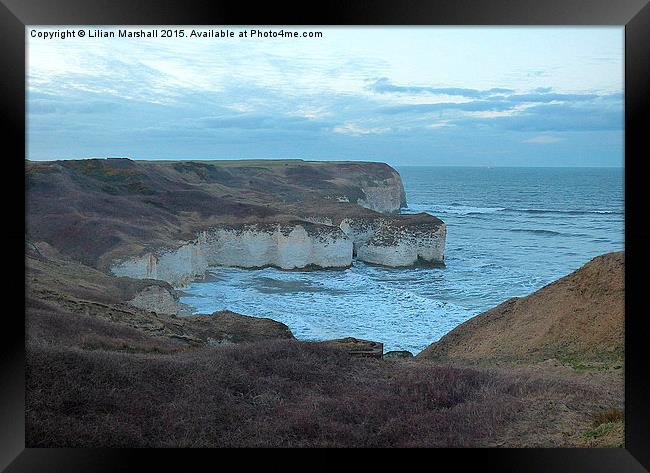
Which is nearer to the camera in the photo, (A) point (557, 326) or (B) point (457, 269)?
(A) point (557, 326)

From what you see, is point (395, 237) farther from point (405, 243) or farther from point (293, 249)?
point (293, 249)

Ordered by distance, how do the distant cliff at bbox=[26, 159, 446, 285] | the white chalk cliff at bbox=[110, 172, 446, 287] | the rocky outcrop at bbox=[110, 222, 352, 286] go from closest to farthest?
1. the rocky outcrop at bbox=[110, 222, 352, 286]
2. the white chalk cliff at bbox=[110, 172, 446, 287]
3. the distant cliff at bbox=[26, 159, 446, 285]

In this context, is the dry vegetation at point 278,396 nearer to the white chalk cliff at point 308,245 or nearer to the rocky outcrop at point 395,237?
the white chalk cliff at point 308,245

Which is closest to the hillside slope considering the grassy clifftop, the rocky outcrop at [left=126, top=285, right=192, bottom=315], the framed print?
the framed print

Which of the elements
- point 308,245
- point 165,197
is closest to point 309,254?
point 308,245

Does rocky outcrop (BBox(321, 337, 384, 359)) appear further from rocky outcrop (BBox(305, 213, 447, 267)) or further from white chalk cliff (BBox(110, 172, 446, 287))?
rocky outcrop (BBox(305, 213, 447, 267))
